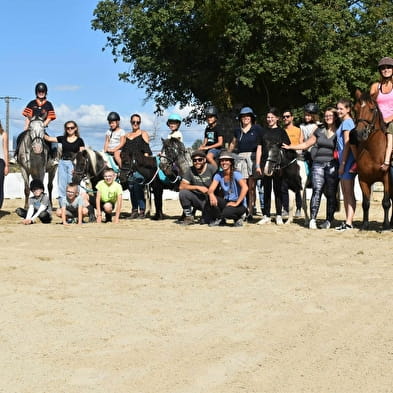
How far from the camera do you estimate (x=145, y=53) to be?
28250 mm

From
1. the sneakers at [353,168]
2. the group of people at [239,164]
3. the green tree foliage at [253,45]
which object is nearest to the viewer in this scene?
the sneakers at [353,168]

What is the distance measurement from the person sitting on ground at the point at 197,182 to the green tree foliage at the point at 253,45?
14.5m

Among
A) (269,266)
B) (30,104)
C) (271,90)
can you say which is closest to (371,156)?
(269,266)

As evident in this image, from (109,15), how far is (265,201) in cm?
1938

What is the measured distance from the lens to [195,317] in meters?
5.12

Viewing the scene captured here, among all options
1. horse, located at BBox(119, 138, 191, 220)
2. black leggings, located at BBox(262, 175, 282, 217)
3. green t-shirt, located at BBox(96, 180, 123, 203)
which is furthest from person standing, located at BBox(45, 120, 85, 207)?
black leggings, located at BBox(262, 175, 282, 217)

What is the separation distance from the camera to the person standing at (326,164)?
10.7 m

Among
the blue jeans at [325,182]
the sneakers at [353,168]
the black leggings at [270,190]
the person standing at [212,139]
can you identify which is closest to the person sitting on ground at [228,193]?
the black leggings at [270,190]

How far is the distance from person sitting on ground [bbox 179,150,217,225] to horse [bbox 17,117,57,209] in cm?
311

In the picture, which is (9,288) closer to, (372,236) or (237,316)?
(237,316)

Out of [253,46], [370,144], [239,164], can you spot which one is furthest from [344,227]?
[253,46]

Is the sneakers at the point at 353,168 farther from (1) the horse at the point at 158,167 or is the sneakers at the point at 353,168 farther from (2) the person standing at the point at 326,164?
(1) the horse at the point at 158,167

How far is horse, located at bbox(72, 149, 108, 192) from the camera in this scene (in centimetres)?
1223

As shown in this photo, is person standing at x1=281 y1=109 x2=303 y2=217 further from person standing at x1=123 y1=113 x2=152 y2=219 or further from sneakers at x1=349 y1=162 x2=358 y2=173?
person standing at x1=123 y1=113 x2=152 y2=219
